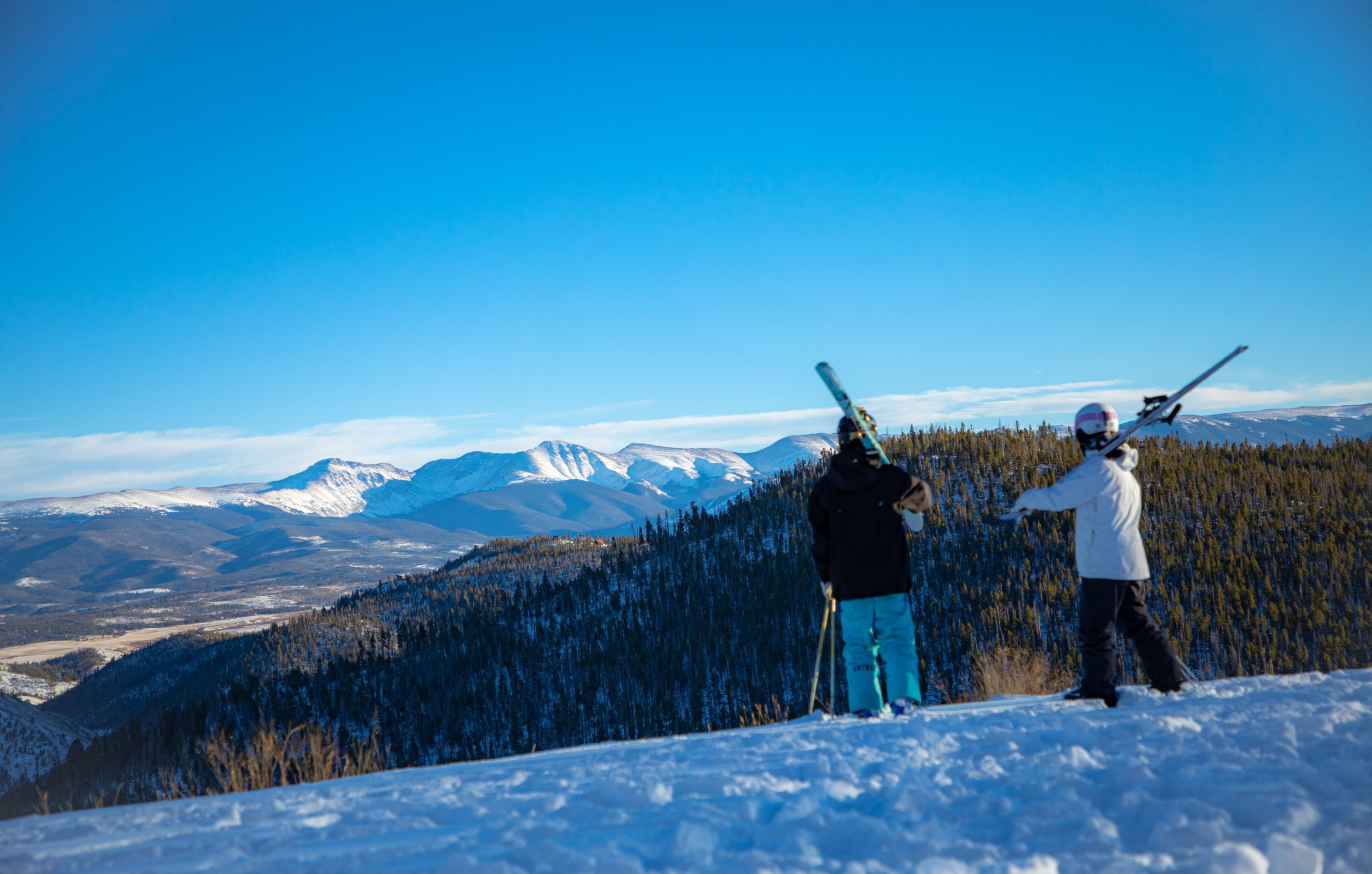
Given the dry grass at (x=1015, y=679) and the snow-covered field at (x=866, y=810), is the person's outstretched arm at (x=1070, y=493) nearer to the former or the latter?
the snow-covered field at (x=866, y=810)

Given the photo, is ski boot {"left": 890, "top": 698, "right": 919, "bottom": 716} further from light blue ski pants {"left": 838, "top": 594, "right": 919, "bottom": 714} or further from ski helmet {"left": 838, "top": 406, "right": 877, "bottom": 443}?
ski helmet {"left": 838, "top": 406, "right": 877, "bottom": 443}

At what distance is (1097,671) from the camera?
6.12 meters

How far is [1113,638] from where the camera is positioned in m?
6.33

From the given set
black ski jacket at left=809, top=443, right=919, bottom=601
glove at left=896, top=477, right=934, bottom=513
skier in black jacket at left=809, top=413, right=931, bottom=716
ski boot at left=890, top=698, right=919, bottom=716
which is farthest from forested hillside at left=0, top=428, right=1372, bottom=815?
glove at left=896, top=477, right=934, bottom=513

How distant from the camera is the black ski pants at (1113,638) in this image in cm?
610

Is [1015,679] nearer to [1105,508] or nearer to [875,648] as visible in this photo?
[875,648]

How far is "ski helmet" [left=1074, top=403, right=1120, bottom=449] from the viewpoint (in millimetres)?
6555

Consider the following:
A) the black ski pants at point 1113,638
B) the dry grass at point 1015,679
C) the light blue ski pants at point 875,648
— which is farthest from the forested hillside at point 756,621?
the black ski pants at point 1113,638

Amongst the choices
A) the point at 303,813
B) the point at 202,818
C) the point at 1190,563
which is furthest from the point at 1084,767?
the point at 1190,563

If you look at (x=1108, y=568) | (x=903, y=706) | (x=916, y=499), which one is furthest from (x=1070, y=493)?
(x=903, y=706)

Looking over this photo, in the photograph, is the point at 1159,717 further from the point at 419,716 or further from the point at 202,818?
the point at 419,716

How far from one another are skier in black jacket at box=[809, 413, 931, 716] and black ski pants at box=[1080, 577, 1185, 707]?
145 centimetres

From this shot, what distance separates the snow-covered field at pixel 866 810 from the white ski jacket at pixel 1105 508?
1.33 metres

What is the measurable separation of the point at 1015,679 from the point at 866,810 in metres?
7.13
